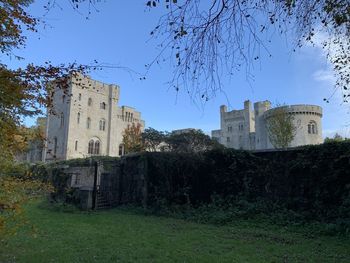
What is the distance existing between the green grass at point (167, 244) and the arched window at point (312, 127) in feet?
170

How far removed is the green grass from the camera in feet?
24.6

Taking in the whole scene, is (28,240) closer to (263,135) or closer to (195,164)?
(195,164)

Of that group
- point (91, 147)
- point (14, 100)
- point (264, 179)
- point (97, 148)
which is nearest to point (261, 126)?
point (97, 148)

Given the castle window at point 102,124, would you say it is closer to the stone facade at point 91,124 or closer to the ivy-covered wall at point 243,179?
the stone facade at point 91,124

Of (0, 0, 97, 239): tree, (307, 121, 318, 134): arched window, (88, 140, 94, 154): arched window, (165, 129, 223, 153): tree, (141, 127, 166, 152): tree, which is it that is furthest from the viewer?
(88, 140, 94, 154): arched window

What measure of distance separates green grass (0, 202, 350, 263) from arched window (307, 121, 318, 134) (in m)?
51.7

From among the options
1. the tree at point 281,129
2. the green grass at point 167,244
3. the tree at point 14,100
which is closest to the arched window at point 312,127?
the tree at point 281,129

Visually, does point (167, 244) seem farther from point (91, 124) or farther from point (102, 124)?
point (102, 124)

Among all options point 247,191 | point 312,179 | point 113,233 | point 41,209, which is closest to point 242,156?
point 247,191

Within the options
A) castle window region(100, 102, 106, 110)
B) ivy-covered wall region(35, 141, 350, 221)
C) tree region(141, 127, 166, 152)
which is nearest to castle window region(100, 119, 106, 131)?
castle window region(100, 102, 106, 110)

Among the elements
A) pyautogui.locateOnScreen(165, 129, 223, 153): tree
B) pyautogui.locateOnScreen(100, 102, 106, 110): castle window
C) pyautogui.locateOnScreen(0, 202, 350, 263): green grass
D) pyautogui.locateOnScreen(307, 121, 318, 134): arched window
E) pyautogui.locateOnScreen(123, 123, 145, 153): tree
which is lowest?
pyautogui.locateOnScreen(0, 202, 350, 263): green grass

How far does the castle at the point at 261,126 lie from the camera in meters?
59.7

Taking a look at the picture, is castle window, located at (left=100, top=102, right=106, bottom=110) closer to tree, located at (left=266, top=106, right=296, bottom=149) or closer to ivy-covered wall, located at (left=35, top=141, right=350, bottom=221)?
tree, located at (left=266, top=106, right=296, bottom=149)

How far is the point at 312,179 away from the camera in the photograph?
556 inches
